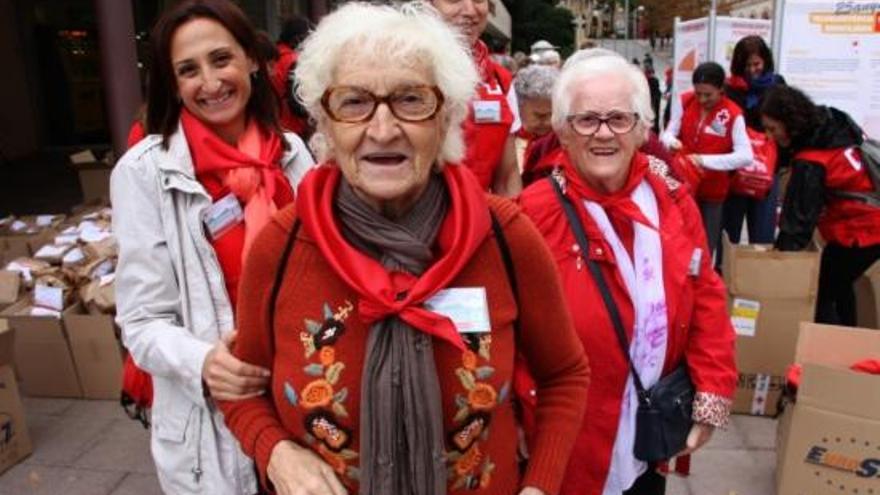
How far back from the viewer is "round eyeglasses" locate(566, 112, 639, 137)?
81.7 inches

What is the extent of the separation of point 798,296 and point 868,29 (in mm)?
3937

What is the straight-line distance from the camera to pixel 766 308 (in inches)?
159

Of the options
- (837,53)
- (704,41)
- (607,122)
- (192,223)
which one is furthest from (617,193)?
(704,41)

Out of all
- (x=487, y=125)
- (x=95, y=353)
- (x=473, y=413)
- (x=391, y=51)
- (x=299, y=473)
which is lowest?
(x=95, y=353)

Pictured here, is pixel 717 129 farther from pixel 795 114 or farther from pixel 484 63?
pixel 484 63

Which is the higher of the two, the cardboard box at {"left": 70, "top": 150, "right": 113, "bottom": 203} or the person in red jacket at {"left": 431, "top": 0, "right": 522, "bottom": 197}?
the person in red jacket at {"left": 431, "top": 0, "right": 522, "bottom": 197}

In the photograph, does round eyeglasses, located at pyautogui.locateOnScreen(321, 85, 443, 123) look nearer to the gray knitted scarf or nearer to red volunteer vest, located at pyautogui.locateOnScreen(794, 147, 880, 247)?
the gray knitted scarf

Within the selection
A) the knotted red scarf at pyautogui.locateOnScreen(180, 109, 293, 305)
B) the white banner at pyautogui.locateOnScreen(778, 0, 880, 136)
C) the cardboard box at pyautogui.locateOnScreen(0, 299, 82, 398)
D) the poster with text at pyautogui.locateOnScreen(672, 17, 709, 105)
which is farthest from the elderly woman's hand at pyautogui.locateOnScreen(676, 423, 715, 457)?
the poster with text at pyautogui.locateOnScreen(672, 17, 709, 105)

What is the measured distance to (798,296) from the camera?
13.1 feet

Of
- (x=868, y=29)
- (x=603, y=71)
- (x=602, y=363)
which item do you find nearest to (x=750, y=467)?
(x=602, y=363)

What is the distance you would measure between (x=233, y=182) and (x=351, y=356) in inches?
28.1

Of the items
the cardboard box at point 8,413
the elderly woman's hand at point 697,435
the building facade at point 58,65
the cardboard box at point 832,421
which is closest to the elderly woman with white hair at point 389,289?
the elderly woman's hand at point 697,435

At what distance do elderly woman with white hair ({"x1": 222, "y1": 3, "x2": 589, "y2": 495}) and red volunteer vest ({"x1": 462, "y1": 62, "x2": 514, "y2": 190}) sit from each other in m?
1.57

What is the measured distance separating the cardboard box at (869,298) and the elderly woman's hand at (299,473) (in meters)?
4.18
